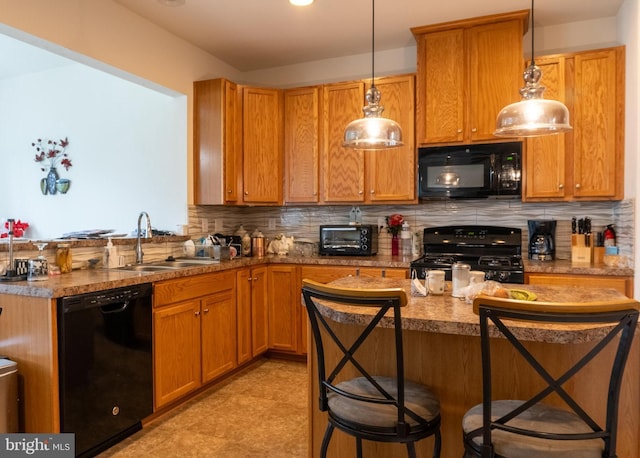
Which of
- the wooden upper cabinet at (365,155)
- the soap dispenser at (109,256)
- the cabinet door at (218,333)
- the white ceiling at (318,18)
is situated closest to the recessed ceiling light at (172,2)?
the white ceiling at (318,18)

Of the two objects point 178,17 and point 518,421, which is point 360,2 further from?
point 518,421

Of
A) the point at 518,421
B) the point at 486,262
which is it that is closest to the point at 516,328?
the point at 518,421

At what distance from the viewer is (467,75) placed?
3230mm

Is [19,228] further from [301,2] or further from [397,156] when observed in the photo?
[397,156]

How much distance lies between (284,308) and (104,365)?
160 centimetres

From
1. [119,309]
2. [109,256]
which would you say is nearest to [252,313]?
[109,256]

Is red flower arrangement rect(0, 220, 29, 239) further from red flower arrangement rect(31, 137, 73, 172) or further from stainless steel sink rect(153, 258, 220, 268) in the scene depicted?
stainless steel sink rect(153, 258, 220, 268)

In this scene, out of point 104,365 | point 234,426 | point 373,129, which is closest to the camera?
point 373,129

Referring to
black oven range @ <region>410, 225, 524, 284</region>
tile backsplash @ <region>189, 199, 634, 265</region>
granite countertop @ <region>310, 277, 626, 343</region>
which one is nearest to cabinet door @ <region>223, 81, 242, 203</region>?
tile backsplash @ <region>189, 199, 634, 265</region>

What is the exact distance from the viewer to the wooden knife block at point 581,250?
3.06 m

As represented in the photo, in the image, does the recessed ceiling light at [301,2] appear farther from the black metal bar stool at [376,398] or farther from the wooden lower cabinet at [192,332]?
the black metal bar stool at [376,398]

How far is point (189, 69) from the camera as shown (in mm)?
3600

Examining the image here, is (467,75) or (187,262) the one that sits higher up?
(467,75)

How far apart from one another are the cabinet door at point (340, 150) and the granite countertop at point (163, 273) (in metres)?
0.58
